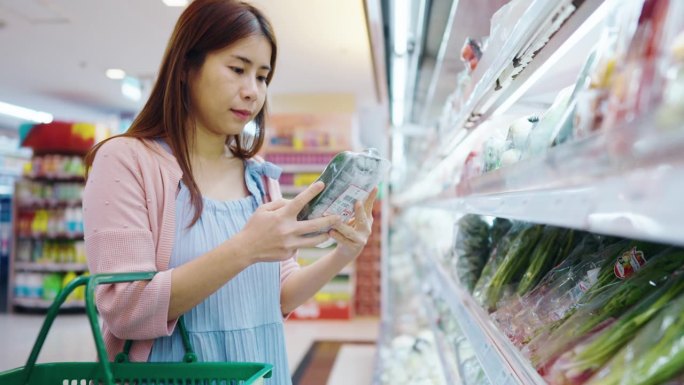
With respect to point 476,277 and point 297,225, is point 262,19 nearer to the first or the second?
point 297,225

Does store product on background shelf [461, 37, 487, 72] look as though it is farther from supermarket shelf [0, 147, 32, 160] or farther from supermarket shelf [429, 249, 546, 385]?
supermarket shelf [0, 147, 32, 160]

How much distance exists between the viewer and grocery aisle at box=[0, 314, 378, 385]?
440cm

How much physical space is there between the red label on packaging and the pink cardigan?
2.55ft

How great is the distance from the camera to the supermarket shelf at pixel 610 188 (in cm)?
38

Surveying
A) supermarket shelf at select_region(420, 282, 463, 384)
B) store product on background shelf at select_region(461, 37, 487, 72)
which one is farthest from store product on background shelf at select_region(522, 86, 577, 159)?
supermarket shelf at select_region(420, 282, 463, 384)

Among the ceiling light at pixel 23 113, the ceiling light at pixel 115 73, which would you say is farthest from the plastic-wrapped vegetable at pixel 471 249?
the ceiling light at pixel 23 113

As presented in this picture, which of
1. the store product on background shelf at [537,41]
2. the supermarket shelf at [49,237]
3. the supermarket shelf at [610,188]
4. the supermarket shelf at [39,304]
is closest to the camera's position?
the supermarket shelf at [610,188]

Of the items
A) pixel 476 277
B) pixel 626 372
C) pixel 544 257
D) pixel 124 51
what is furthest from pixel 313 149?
pixel 626 372

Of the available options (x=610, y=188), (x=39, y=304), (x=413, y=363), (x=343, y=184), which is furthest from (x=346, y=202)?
(x=39, y=304)

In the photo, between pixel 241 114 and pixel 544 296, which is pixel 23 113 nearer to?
pixel 241 114

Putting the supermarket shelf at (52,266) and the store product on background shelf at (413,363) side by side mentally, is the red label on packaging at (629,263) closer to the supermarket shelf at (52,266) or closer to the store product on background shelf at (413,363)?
the store product on background shelf at (413,363)

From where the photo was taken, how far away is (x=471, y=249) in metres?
1.75

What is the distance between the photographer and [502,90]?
123 cm

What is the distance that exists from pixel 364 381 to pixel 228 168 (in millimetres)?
3124
